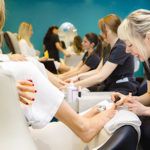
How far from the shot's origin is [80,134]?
4.43ft

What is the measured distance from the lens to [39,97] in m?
1.23

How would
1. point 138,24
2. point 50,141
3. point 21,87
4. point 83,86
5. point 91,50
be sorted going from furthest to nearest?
point 91,50
point 83,86
point 138,24
point 50,141
point 21,87

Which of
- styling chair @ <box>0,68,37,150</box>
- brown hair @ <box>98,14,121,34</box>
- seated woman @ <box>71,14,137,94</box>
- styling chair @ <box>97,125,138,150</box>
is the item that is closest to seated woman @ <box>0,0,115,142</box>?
styling chair @ <box>97,125,138,150</box>

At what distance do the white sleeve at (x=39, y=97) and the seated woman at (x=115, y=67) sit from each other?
127cm

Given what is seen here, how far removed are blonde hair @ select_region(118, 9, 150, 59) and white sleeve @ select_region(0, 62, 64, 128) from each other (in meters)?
0.77

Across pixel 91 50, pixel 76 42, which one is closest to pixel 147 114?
pixel 91 50

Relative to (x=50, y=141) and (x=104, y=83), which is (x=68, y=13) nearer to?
(x=104, y=83)

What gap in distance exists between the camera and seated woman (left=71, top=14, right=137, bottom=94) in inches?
96.1

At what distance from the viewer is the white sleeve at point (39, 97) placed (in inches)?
47.4

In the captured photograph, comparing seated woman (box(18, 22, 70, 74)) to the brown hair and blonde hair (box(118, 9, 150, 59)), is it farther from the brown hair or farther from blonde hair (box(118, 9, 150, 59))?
blonde hair (box(118, 9, 150, 59))

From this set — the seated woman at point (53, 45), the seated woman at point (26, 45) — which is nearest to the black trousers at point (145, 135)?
the seated woman at point (26, 45)

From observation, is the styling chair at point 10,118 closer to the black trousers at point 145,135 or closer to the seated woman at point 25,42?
the black trousers at point 145,135

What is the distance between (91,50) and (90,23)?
3.56 m

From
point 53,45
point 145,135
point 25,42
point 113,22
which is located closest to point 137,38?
point 145,135
